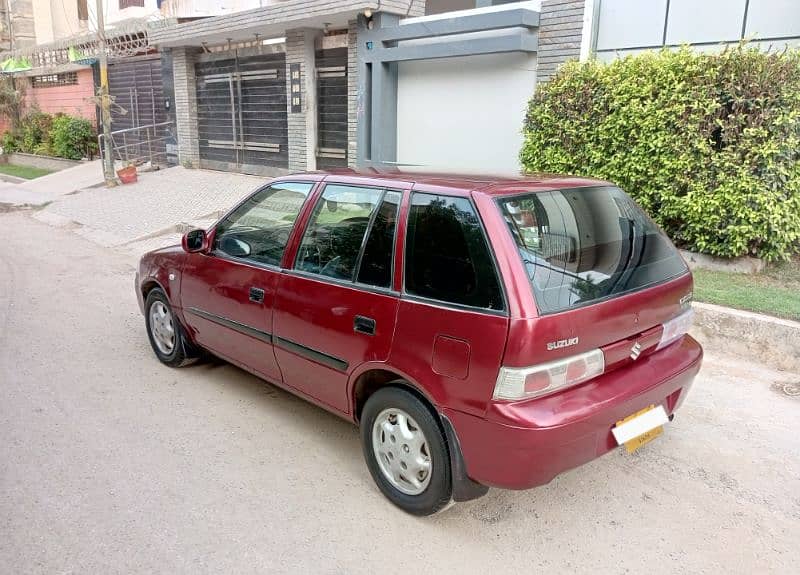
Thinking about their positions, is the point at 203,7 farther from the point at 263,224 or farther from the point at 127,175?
the point at 263,224

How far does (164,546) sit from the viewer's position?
285cm

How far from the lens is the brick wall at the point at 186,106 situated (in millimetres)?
15750

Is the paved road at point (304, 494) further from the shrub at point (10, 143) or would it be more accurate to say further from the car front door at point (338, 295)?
the shrub at point (10, 143)

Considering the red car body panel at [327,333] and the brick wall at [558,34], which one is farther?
the brick wall at [558,34]

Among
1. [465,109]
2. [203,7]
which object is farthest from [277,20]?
[203,7]

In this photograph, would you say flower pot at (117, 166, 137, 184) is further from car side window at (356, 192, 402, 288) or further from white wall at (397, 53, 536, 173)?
car side window at (356, 192, 402, 288)

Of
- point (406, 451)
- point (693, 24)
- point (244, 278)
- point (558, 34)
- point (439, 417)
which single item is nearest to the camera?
point (439, 417)

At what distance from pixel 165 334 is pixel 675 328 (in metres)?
3.71

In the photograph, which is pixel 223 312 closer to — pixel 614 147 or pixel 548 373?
pixel 548 373

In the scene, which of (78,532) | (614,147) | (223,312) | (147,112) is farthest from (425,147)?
(147,112)

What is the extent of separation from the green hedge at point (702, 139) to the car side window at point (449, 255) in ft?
14.6

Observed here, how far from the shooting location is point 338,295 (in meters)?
3.31

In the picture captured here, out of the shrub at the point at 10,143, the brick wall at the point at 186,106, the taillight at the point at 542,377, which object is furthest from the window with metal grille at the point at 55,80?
the taillight at the point at 542,377

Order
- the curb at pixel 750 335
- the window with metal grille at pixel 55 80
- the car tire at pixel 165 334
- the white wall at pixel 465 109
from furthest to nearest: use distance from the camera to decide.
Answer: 1. the window with metal grille at pixel 55 80
2. the white wall at pixel 465 109
3. the curb at pixel 750 335
4. the car tire at pixel 165 334
